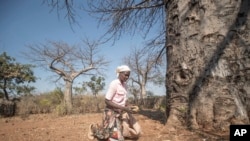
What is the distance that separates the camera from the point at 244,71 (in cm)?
333

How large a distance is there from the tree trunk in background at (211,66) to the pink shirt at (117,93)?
1.09m

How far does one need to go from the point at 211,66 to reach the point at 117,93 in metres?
1.41

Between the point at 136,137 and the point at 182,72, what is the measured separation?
124cm

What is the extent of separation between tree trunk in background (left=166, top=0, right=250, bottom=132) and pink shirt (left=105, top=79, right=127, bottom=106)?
3.57ft

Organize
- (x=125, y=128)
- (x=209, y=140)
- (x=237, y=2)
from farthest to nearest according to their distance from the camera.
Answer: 1. (x=237, y=2)
2. (x=125, y=128)
3. (x=209, y=140)

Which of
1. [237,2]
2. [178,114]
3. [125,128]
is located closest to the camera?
[125,128]

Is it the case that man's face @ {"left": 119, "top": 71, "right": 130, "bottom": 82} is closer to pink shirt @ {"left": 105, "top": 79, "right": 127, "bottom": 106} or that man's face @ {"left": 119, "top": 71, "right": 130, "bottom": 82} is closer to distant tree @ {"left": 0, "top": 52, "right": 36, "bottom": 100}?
pink shirt @ {"left": 105, "top": 79, "right": 127, "bottom": 106}

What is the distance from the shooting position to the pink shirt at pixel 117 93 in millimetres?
3029

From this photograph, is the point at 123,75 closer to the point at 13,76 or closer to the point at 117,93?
the point at 117,93

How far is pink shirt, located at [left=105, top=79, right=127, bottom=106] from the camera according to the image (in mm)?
3029

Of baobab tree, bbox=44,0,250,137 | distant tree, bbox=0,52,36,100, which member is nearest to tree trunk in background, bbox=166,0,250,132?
baobab tree, bbox=44,0,250,137

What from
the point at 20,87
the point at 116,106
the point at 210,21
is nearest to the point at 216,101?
the point at 210,21

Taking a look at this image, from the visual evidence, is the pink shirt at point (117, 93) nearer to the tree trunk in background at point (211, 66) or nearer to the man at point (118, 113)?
the man at point (118, 113)

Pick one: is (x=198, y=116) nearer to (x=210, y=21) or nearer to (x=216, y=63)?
(x=216, y=63)
